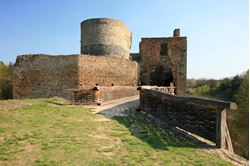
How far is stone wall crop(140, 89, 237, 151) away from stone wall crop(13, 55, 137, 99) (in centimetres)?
1197

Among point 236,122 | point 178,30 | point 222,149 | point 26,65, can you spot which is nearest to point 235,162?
point 222,149

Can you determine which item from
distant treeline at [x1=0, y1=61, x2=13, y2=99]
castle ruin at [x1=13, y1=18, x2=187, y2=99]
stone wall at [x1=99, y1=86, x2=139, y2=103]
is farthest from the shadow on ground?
distant treeline at [x1=0, y1=61, x2=13, y2=99]

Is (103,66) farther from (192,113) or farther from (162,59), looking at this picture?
(192,113)

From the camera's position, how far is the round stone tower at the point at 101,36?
85.7 feet

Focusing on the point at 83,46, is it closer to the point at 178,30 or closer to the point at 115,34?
the point at 115,34

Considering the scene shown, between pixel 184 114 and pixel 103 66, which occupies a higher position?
pixel 103 66

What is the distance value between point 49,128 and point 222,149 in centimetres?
466

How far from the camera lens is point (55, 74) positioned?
1997 cm

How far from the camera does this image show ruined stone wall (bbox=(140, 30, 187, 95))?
26.5 m

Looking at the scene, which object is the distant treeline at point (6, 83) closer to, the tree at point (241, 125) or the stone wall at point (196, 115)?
the stone wall at point (196, 115)

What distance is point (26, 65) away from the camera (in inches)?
811

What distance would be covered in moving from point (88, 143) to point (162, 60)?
22.8 meters

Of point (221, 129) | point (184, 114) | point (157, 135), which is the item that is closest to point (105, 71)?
point (184, 114)

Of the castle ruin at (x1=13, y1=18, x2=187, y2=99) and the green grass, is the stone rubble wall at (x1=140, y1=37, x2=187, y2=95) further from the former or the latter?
the green grass
